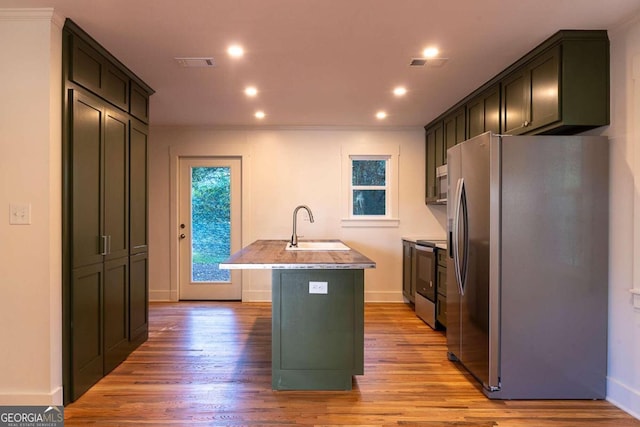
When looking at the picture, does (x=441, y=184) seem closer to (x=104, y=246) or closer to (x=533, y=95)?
(x=533, y=95)

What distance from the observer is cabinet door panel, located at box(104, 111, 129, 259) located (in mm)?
Answer: 2834

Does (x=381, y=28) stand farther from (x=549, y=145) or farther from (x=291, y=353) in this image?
(x=291, y=353)

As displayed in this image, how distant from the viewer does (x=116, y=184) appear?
2.98 meters

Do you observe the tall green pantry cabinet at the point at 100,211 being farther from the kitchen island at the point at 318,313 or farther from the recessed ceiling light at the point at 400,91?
the recessed ceiling light at the point at 400,91

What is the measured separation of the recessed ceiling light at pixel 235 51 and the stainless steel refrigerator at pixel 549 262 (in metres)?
1.82

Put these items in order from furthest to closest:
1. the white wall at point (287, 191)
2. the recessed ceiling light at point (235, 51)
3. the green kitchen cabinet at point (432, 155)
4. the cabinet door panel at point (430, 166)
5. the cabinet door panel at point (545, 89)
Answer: the white wall at point (287, 191) < the cabinet door panel at point (430, 166) < the green kitchen cabinet at point (432, 155) < the recessed ceiling light at point (235, 51) < the cabinet door panel at point (545, 89)

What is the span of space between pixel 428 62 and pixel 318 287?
192 centimetres

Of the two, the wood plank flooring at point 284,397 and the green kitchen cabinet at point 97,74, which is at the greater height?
the green kitchen cabinet at point 97,74

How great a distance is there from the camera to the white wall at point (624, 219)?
2.30 meters

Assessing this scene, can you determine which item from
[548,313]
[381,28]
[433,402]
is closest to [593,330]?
[548,313]

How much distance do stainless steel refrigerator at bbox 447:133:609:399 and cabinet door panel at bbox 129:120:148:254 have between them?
9.13ft

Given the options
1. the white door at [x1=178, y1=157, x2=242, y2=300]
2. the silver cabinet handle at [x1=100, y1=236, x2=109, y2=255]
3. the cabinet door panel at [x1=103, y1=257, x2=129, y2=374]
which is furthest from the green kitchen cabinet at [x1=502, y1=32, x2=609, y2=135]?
the white door at [x1=178, y1=157, x2=242, y2=300]

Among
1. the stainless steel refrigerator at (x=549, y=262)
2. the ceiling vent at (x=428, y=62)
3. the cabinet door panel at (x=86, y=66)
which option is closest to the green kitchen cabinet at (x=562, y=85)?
the stainless steel refrigerator at (x=549, y=262)

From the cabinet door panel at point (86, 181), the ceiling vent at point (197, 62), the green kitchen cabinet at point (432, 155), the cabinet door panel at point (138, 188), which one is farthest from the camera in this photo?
the green kitchen cabinet at point (432, 155)
